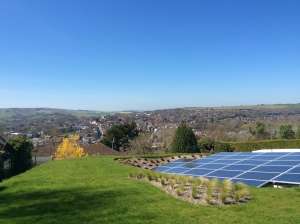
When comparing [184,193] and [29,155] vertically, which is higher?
[184,193]

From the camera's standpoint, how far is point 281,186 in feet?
49.0

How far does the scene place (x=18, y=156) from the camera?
2151 inches

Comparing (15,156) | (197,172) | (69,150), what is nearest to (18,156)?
(15,156)

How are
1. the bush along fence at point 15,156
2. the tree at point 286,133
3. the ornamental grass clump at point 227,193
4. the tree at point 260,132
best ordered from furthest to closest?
the tree at point 260,132 < the tree at point 286,133 < the bush along fence at point 15,156 < the ornamental grass clump at point 227,193

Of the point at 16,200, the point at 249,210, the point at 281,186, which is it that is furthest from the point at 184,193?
the point at 16,200

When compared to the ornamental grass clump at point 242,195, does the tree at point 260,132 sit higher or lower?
lower

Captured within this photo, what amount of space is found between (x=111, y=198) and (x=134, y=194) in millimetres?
1088

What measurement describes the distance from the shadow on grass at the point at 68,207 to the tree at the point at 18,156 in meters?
41.0

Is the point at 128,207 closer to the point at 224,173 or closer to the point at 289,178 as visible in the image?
the point at 289,178

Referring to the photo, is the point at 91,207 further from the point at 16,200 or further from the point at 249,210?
the point at 249,210

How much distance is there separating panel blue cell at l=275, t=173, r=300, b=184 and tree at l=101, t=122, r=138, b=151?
61828 millimetres

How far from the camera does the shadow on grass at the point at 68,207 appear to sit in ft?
33.4

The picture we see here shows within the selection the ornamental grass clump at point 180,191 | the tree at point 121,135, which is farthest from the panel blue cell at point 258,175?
the tree at point 121,135

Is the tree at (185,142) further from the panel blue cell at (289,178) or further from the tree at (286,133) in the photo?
the tree at (286,133)
